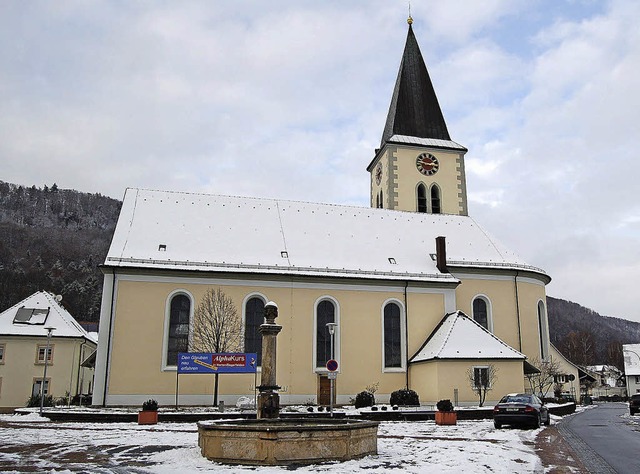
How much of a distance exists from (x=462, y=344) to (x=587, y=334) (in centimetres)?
9614

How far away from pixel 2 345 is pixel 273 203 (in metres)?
25.2

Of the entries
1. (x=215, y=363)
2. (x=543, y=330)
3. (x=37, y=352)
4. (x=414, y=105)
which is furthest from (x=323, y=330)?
(x=37, y=352)

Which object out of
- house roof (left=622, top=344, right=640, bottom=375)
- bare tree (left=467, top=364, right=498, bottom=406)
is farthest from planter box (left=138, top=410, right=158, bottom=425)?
house roof (left=622, top=344, right=640, bottom=375)

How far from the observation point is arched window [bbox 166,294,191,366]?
32.0 metres

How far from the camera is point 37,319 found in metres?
50.2

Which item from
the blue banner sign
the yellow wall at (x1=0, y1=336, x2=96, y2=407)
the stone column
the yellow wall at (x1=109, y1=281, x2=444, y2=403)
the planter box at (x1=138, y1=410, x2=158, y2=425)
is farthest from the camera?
the yellow wall at (x1=0, y1=336, x2=96, y2=407)

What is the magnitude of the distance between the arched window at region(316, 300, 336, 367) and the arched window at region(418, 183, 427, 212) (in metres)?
14.4

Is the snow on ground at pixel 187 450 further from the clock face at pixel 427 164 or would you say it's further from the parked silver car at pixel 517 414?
the clock face at pixel 427 164

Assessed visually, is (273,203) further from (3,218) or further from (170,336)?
(3,218)

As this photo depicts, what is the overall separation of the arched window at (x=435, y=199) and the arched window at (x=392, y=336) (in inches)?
491

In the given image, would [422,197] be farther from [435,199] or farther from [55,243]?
[55,243]

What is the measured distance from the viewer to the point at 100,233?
14938 centimetres

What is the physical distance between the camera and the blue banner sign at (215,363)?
29266mm

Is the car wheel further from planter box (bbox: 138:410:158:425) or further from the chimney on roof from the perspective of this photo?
the chimney on roof
